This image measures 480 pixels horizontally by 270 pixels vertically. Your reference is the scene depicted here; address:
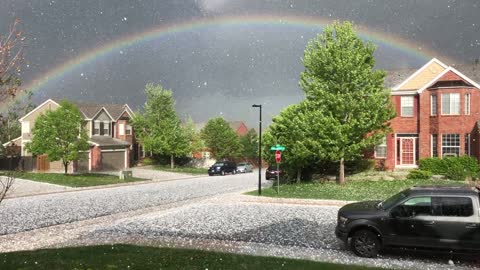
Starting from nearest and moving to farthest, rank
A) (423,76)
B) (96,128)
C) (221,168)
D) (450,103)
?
(450,103) < (423,76) < (221,168) < (96,128)

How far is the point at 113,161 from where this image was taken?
60.6 m

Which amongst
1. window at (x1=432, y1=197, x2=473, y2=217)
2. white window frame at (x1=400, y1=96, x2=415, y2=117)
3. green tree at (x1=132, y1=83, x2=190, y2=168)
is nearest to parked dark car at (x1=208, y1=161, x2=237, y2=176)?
green tree at (x1=132, y1=83, x2=190, y2=168)

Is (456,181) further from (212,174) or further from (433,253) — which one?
(212,174)

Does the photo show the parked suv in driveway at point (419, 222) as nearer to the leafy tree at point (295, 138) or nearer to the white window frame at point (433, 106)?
the leafy tree at point (295, 138)

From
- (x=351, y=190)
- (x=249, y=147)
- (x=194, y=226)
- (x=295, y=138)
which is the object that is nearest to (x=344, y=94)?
(x=295, y=138)

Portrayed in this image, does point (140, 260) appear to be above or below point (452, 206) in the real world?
below

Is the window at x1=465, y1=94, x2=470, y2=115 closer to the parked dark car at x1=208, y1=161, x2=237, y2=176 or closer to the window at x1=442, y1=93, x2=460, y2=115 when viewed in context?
the window at x1=442, y1=93, x2=460, y2=115

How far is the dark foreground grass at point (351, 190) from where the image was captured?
25.2 m

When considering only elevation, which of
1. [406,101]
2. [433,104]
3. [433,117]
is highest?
[406,101]

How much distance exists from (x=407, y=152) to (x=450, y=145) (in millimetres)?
3324

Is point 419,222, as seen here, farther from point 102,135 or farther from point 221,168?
point 102,135

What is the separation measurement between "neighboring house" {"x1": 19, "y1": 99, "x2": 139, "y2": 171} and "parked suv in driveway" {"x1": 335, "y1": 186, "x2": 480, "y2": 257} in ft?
159

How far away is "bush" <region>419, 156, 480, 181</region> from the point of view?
31.6 m

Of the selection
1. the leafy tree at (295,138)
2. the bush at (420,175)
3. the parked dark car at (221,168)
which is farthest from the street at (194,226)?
the parked dark car at (221,168)
